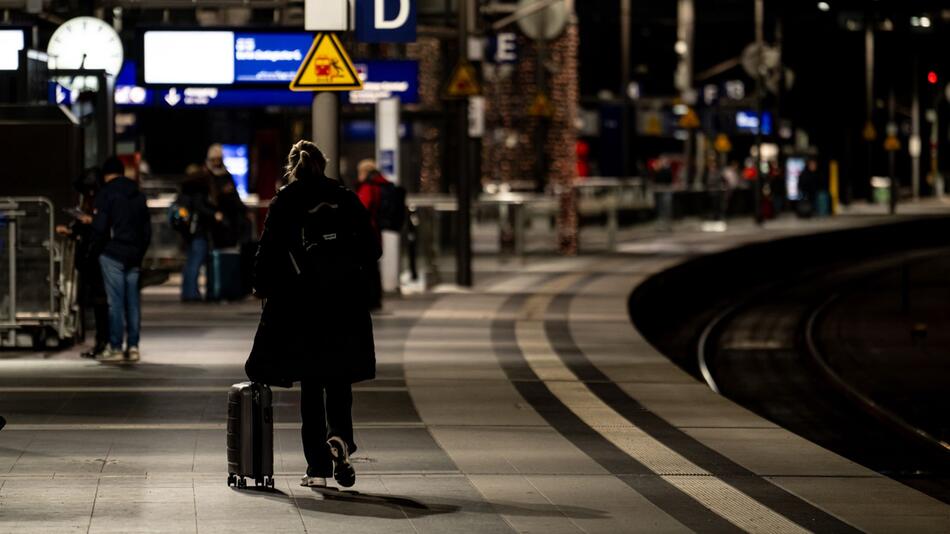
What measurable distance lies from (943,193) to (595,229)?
47.1 metres

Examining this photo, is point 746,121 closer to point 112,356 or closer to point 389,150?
point 389,150

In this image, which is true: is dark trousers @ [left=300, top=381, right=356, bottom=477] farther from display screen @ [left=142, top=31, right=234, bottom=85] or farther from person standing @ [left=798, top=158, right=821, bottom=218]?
person standing @ [left=798, top=158, right=821, bottom=218]

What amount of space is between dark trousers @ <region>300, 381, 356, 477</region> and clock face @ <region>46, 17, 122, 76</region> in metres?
11.9

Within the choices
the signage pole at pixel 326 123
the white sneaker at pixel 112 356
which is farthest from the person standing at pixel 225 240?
the white sneaker at pixel 112 356

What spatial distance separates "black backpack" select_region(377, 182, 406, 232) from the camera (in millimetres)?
23703

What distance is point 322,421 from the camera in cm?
1049

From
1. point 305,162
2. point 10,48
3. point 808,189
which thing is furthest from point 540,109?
point 305,162

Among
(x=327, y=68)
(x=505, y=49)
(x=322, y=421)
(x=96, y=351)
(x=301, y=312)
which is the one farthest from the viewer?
(x=505, y=49)

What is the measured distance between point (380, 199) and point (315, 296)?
529 inches

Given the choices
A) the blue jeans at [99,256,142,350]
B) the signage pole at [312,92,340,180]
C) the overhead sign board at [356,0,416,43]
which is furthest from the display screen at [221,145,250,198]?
the blue jeans at [99,256,142,350]

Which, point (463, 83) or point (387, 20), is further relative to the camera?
point (463, 83)

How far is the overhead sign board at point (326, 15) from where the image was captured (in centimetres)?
1653

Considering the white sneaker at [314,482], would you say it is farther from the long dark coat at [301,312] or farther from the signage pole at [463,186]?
the signage pole at [463,186]

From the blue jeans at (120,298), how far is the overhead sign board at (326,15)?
→ 2.54 meters
